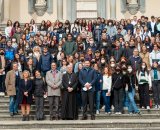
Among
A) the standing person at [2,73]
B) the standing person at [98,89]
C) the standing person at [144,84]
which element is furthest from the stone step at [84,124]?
the standing person at [2,73]

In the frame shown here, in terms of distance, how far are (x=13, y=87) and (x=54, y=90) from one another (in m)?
1.40

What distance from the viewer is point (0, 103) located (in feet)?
55.8

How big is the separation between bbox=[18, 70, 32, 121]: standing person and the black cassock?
45.3 inches

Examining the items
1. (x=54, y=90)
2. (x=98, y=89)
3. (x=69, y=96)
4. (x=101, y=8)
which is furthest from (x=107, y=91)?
(x=101, y=8)

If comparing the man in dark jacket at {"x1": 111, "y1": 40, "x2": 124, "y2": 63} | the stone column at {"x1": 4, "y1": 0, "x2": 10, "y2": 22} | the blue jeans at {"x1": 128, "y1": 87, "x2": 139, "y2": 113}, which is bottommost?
the blue jeans at {"x1": 128, "y1": 87, "x2": 139, "y2": 113}

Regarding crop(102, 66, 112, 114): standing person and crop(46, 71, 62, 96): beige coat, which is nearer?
crop(46, 71, 62, 96): beige coat

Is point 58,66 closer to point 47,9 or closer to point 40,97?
point 40,97

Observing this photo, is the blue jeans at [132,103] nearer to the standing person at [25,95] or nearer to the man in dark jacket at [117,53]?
the man in dark jacket at [117,53]

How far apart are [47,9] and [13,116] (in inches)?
449

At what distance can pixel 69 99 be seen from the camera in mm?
16203

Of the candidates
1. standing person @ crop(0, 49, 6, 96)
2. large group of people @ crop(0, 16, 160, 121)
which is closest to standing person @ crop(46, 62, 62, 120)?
large group of people @ crop(0, 16, 160, 121)

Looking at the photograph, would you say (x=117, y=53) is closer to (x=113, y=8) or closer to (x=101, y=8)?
(x=113, y=8)

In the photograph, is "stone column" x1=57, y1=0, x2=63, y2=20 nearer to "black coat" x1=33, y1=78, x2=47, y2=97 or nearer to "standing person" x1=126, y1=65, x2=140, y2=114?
"standing person" x1=126, y1=65, x2=140, y2=114

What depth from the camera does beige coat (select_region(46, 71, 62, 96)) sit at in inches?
640
